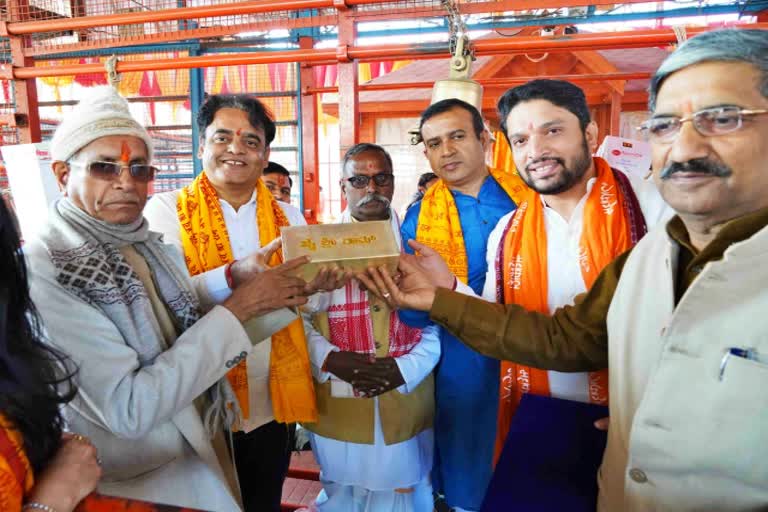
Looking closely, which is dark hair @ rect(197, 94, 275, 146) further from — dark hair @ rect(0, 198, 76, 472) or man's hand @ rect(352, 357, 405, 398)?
dark hair @ rect(0, 198, 76, 472)

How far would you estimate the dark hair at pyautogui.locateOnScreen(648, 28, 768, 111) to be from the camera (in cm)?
100

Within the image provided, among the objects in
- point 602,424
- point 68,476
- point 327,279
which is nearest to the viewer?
point 68,476

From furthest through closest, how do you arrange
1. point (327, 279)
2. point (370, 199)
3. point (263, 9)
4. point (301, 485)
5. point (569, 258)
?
1. point (301, 485)
2. point (370, 199)
3. point (263, 9)
4. point (569, 258)
5. point (327, 279)

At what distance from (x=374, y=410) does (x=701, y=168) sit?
1.57 metres

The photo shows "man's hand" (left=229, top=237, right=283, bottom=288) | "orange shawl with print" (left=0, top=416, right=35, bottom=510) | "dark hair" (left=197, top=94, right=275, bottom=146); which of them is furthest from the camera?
"dark hair" (left=197, top=94, right=275, bottom=146)

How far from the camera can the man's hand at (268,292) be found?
4.97ft

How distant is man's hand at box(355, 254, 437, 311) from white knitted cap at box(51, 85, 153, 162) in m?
0.88

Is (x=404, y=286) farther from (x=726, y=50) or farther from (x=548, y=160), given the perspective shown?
(x=726, y=50)

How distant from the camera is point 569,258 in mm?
1836

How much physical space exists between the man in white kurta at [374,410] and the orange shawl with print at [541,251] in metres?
0.37

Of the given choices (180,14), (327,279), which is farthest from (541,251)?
(180,14)

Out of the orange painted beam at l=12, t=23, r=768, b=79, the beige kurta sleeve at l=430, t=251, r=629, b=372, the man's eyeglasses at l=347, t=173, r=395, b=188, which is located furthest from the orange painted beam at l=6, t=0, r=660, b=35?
the beige kurta sleeve at l=430, t=251, r=629, b=372

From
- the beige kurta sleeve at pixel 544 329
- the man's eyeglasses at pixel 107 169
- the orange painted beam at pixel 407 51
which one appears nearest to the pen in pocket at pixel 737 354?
the beige kurta sleeve at pixel 544 329

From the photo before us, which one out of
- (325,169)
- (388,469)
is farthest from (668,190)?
(325,169)
